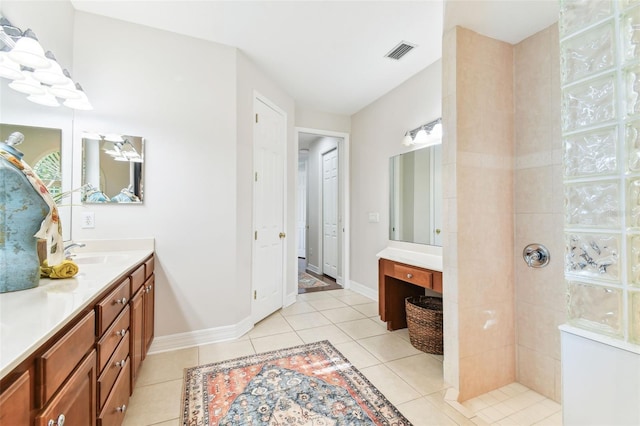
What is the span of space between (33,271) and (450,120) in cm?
219

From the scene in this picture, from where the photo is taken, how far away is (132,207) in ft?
7.40

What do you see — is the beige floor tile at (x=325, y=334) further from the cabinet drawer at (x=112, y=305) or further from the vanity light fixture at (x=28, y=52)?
the vanity light fixture at (x=28, y=52)

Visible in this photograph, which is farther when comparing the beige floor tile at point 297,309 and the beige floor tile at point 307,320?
the beige floor tile at point 297,309

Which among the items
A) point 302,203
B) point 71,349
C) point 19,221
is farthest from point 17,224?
point 302,203

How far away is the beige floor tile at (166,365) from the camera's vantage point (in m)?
1.96

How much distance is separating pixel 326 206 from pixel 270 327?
8.69 feet

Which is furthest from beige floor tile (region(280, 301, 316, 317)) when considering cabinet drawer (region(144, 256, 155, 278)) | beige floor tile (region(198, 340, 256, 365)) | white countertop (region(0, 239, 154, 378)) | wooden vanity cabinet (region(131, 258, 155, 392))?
white countertop (region(0, 239, 154, 378))

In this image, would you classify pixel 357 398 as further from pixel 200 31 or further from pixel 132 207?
pixel 200 31

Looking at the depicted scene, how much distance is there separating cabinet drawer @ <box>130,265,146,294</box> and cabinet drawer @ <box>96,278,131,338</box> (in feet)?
0.26

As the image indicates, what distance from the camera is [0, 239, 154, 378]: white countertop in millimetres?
631

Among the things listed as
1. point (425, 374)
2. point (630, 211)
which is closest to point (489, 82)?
point (630, 211)

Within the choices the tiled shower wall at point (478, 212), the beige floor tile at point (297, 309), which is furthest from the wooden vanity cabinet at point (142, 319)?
the tiled shower wall at point (478, 212)

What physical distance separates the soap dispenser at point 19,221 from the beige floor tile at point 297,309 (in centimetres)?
242

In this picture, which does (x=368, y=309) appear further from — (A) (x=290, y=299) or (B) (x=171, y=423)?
(B) (x=171, y=423)
